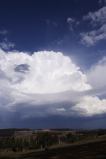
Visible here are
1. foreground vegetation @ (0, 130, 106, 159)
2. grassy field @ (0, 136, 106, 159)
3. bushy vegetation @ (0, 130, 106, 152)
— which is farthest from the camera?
bushy vegetation @ (0, 130, 106, 152)

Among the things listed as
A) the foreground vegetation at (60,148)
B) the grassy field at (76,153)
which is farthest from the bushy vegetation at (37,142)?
the grassy field at (76,153)

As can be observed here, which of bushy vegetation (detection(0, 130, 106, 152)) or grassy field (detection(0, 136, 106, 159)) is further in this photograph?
bushy vegetation (detection(0, 130, 106, 152))

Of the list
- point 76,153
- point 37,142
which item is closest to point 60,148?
point 76,153

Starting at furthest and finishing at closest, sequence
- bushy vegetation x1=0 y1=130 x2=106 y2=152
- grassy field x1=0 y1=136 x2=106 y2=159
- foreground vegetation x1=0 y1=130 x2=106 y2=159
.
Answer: bushy vegetation x1=0 y1=130 x2=106 y2=152 < foreground vegetation x1=0 y1=130 x2=106 y2=159 < grassy field x1=0 y1=136 x2=106 y2=159

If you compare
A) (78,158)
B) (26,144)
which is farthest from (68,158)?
(26,144)

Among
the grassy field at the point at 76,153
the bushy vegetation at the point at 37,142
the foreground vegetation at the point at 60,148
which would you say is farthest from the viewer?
the bushy vegetation at the point at 37,142

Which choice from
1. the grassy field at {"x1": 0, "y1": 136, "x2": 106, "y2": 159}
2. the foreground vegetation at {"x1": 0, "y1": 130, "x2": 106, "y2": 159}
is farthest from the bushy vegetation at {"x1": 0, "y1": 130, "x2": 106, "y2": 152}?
the grassy field at {"x1": 0, "y1": 136, "x2": 106, "y2": 159}

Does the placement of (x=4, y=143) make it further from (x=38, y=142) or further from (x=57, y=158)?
(x=57, y=158)

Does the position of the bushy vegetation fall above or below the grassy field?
above

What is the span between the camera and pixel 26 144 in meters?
117

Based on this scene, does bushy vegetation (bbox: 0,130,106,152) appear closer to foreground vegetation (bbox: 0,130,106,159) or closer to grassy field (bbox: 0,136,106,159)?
foreground vegetation (bbox: 0,130,106,159)

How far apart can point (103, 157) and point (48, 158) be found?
11.7 metres

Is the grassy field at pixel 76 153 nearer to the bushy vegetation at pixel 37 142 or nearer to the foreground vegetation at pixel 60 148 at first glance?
the foreground vegetation at pixel 60 148

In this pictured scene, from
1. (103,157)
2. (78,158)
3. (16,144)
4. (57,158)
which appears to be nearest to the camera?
(103,157)
